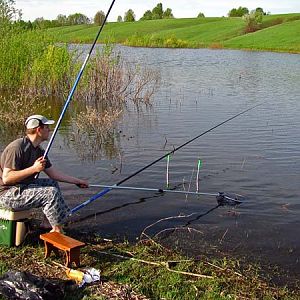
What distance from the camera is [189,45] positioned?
69438 mm

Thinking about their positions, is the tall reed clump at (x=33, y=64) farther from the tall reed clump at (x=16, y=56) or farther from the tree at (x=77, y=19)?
the tree at (x=77, y=19)

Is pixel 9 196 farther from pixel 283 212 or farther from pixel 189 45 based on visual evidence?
pixel 189 45

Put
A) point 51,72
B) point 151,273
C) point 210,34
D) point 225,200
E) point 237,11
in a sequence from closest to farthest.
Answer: point 151,273 → point 225,200 → point 51,72 → point 210,34 → point 237,11

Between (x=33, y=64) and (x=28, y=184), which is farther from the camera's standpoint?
(x=33, y=64)

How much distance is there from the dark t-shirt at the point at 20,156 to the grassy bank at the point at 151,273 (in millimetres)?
930

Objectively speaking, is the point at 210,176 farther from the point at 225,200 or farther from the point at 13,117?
the point at 13,117

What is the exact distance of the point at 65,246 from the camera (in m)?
5.16

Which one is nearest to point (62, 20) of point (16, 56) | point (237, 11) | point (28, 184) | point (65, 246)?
point (237, 11)

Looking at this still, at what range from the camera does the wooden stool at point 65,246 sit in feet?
16.9

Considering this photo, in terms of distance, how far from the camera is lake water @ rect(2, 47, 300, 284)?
6.95 meters

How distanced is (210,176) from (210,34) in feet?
252

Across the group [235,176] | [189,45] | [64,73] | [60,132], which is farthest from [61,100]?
[189,45]

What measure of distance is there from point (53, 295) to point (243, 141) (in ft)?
30.4

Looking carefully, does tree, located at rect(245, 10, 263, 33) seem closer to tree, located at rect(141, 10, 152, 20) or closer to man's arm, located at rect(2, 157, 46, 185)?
tree, located at rect(141, 10, 152, 20)
